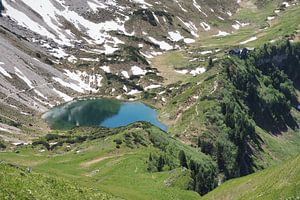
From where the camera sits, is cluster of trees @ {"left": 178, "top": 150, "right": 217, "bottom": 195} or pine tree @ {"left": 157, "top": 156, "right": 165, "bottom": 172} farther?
pine tree @ {"left": 157, "top": 156, "right": 165, "bottom": 172}

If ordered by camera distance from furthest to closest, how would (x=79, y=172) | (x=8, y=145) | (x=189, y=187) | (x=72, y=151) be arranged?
(x=8, y=145) < (x=72, y=151) < (x=79, y=172) < (x=189, y=187)

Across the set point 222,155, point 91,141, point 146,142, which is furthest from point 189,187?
point 222,155

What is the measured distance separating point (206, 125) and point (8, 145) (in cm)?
6540

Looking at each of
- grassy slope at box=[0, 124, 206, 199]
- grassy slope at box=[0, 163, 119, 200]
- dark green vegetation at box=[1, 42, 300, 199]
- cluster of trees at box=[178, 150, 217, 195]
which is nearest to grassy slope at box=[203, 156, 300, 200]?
dark green vegetation at box=[1, 42, 300, 199]

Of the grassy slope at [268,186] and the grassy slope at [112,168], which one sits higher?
the grassy slope at [268,186]

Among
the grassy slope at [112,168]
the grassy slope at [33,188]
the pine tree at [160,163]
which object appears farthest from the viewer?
the pine tree at [160,163]

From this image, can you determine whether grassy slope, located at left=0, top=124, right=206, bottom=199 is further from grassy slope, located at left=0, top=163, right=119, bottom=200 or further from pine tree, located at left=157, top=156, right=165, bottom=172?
grassy slope, located at left=0, top=163, right=119, bottom=200

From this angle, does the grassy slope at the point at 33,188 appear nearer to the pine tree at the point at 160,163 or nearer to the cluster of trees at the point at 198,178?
the cluster of trees at the point at 198,178

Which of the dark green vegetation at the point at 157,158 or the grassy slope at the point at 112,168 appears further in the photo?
the dark green vegetation at the point at 157,158

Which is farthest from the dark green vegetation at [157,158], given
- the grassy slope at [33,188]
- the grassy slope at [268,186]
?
the grassy slope at [33,188]

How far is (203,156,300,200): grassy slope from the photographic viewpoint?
188ft

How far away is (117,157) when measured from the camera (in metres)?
113

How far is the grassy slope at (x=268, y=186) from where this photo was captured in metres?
57.2

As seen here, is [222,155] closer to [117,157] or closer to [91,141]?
[91,141]
